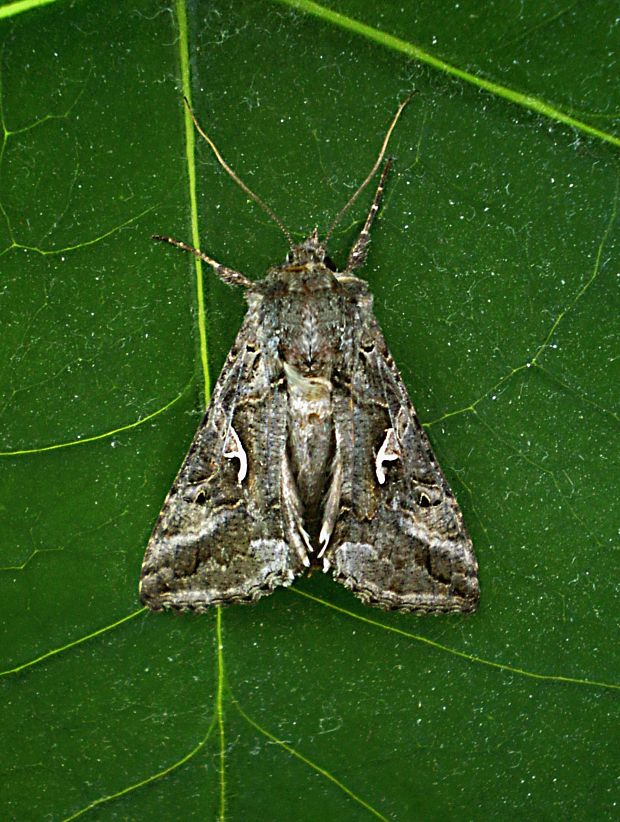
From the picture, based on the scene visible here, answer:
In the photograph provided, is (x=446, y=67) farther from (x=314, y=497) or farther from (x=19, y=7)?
(x=314, y=497)

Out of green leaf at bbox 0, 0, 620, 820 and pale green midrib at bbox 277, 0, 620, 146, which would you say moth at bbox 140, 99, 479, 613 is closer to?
green leaf at bbox 0, 0, 620, 820

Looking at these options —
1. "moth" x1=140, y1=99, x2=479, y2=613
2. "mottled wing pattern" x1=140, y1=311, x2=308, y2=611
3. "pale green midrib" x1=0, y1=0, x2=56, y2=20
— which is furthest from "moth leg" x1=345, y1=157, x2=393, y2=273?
"pale green midrib" x1=0, y1=0, x2=56, y2=20

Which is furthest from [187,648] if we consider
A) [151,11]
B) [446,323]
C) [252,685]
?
[151,11]

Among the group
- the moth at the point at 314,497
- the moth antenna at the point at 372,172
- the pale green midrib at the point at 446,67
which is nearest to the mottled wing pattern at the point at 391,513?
the moth at the point at 314,497

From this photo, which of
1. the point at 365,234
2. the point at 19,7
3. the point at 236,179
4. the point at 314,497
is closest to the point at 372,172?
the point at 365,234

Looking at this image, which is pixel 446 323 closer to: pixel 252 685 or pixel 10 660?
pixel 252 685
